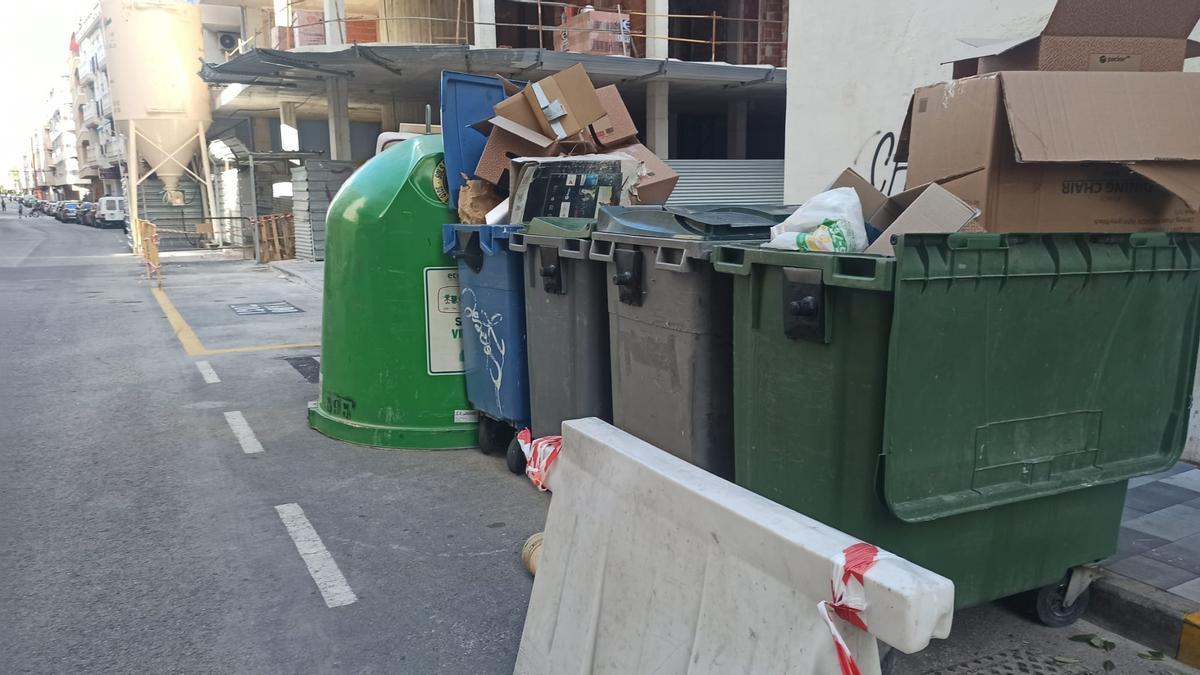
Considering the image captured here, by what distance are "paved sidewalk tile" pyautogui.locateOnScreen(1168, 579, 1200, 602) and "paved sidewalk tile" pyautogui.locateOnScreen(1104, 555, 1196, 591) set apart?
0.06 feet

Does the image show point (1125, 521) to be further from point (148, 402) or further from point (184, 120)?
point (184, 120)

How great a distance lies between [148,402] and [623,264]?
5.25m

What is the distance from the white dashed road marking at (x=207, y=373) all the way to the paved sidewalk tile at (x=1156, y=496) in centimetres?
741

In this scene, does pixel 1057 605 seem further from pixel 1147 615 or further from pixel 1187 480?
pixel 1187 480

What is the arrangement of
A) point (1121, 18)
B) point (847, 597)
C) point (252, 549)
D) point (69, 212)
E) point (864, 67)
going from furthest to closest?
point (69, 212)
point (864, 67)
point (252, 549)
point (1121, 18)
point (847, 597)

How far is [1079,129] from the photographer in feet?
10.5

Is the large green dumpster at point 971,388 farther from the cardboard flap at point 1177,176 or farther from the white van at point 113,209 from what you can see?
the white van at point 113,209

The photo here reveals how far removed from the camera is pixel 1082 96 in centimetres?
325

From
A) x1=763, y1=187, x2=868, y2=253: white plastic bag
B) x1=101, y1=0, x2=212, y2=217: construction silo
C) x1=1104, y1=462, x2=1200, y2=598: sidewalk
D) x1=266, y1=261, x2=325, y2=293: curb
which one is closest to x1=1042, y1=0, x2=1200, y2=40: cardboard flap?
x1=763, y1=187, x2=868, y2=253: white plastic bag

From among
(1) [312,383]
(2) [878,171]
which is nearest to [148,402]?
(1) [312,383]

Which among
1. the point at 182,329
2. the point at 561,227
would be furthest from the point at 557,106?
the point at 182,329

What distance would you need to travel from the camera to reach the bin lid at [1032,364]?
2732 mm

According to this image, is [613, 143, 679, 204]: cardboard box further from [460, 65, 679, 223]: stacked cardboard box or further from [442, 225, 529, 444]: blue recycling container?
[442, 225, 529, 444]: blue recycling container

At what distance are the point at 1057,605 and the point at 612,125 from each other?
420 centimetres
